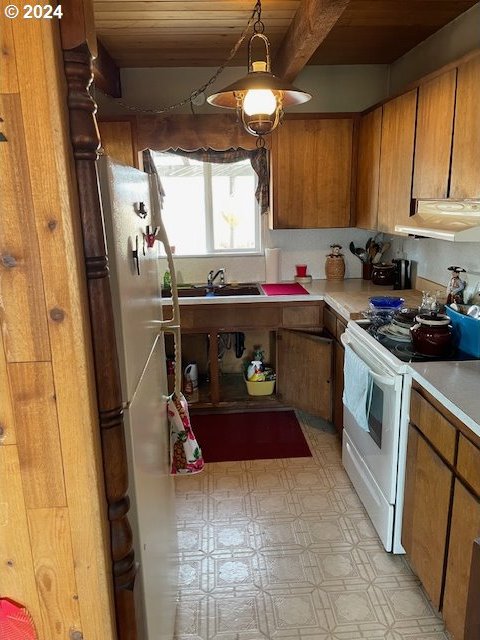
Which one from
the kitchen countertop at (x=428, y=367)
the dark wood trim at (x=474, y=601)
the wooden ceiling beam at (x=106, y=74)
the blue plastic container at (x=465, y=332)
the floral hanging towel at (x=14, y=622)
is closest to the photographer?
the dark wood trim at (x=474, y=601)

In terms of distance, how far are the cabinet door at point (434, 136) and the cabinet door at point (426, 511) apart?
1253 millimetres

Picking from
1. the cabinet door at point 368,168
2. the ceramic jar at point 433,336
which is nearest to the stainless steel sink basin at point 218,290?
the cabinet door at point 368,168

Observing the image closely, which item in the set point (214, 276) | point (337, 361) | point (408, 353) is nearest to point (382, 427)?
point (408, 353)

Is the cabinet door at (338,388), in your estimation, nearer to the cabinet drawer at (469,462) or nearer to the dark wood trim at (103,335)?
the cabinet drawer at (469,462)

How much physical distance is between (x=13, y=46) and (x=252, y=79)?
3.73ft

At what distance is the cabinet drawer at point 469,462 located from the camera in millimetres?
1453

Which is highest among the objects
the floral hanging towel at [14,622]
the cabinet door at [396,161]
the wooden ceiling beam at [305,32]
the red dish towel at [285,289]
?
the wooden ceiling beam at [305,32]

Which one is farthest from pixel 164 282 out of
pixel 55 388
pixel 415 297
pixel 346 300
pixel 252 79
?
pixel 55 388

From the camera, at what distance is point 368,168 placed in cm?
330

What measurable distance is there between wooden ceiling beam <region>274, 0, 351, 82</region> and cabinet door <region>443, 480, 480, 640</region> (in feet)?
6.02

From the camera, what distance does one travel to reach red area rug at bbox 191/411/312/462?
3.10 m

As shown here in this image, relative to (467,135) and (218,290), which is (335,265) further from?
(467,135)

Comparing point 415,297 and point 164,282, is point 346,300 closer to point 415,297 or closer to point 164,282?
point 415,297

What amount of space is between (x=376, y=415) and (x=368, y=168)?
72.7 inches
